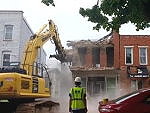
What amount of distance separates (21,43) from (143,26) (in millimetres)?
27044

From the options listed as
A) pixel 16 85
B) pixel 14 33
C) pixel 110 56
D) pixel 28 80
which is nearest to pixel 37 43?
pixel 28 80

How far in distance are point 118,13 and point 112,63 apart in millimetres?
26555

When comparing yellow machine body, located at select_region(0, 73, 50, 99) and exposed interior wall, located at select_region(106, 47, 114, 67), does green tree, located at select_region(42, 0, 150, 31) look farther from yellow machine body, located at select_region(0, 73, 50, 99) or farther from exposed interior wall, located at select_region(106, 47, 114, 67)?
exposed interior wall, located at select_region(106, 47, 114, 67)

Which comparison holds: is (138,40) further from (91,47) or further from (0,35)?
(0,35)

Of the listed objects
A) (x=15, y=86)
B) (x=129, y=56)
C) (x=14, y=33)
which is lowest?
(x=15, y=86)

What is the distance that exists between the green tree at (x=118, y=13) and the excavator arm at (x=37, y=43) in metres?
6.99

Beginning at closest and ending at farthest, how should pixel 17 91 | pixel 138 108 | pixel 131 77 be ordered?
1. pixel 138 108
2. pixel 17 91
3. pixel 131 77

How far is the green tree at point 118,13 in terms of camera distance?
43.5 ft

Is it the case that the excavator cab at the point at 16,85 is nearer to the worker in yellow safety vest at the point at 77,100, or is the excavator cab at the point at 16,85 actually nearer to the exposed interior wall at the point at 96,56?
the worker in yellow safety vest at the point at 77,100

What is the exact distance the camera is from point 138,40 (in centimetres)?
3928

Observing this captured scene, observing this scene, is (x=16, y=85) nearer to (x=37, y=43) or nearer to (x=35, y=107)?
(x=35, y=107)

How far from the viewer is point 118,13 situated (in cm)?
1402

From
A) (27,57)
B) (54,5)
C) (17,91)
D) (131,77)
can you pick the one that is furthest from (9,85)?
(131,77)

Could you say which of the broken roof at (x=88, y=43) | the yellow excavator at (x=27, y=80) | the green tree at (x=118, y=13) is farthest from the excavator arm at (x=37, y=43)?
the broken roof at (x=88, y=43)
